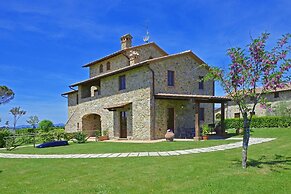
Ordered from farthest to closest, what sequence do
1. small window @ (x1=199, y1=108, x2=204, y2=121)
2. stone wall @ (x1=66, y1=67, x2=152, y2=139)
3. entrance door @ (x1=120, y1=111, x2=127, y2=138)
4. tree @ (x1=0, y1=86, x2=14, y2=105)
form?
1. tree @ (x1=0, y1=86, x2=14, y2=105)
2. small window @ (x1=199, y1=108, x2=204, y2=121)
3. entrance door @ (x1=120, y1=111, x2=127, y2=138)
4. stone wall @ (x1=66, y1=67, x2=152, y2=139)

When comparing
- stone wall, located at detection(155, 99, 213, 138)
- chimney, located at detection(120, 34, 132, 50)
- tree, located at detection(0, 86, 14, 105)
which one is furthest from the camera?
tree, located at detection(0, 86, 14, 105)

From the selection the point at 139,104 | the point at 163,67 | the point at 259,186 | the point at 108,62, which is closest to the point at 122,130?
the point at 139,104

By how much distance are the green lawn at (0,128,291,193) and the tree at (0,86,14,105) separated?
1662 inches

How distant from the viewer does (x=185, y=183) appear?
705cm

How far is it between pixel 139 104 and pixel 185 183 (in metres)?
13.6

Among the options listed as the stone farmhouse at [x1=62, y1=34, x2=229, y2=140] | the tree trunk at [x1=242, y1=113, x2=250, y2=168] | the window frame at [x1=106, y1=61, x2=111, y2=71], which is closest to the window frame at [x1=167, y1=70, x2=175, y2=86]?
the stone farmhouse at [x1=62, y1=34, x2=229, y2=140]

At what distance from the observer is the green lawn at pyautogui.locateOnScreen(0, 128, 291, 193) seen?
675cm

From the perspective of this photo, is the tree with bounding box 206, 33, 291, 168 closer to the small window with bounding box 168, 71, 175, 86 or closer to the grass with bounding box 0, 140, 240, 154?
the grass with bounding box 0, 140, 240, 154

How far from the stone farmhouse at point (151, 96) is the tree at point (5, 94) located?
27.7 m

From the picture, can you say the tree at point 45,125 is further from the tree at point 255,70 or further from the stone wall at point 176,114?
the tree at point 255,70

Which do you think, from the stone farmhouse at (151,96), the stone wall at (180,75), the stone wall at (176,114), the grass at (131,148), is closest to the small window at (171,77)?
Answer: the stone farmhouse at (151,96)

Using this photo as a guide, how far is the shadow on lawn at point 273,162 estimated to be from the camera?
8.47 m

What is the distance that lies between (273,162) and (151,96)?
11.4 meters

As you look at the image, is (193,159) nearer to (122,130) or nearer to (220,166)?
(220,166)
